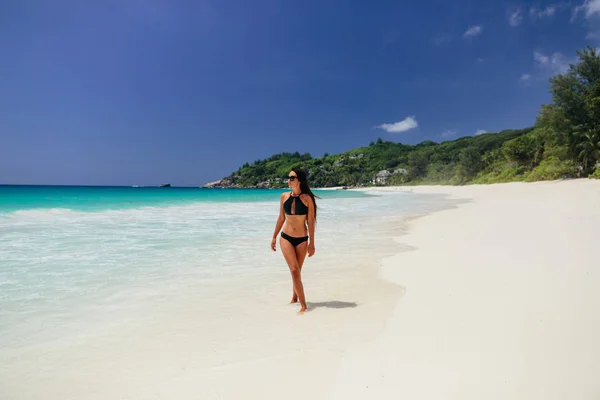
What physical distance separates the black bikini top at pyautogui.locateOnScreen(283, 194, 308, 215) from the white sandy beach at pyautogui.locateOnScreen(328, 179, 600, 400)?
1.74m

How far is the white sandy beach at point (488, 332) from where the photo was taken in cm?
255

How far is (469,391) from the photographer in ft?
8.14

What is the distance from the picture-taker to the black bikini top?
4.59 metres

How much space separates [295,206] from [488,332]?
2.63m

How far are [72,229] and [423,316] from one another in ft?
45.4

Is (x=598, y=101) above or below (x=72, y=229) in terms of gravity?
above

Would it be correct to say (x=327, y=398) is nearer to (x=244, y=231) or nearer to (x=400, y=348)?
(x=400, y=348)

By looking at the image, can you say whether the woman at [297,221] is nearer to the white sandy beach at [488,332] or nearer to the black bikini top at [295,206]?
the black bikini top at [295,206]

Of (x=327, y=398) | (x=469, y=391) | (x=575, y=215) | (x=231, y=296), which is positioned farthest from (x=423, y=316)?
(x=575, y=215)

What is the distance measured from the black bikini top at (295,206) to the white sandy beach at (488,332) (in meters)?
1.74

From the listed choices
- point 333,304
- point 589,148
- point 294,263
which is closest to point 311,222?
point 294,263

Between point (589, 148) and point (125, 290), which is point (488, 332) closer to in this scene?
point (125, 290)

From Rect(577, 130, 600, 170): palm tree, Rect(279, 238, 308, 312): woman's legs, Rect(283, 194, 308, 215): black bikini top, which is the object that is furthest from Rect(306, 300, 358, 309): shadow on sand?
Rect(577, 130, 600, 170): palm tree

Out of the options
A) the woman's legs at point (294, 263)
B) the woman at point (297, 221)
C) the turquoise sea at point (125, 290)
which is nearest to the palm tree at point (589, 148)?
the turquoise sea at point (125, 290)
